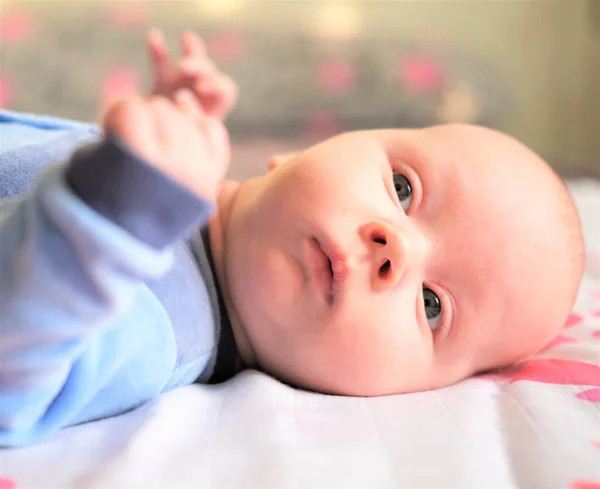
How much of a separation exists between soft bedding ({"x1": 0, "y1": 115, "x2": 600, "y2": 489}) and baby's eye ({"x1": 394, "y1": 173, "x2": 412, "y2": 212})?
0.22 m

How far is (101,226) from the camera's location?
0.47 meters

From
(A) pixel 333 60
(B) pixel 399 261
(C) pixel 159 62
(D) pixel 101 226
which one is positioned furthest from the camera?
(A) pixel 333 60

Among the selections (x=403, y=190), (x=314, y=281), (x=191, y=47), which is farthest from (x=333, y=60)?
(x=191, y=47)

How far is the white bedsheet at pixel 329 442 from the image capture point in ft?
1.86

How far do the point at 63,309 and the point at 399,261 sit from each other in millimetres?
350

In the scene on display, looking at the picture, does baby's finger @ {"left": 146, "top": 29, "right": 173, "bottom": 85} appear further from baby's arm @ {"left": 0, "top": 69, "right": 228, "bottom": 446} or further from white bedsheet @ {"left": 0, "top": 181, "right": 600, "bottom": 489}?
white bedsheet @ {"left": 0, "top": 181, "right": 600, "bottom": 489}

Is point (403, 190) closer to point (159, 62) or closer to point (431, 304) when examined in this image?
point (431, 304)

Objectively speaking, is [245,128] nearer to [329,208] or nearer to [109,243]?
[329,208]

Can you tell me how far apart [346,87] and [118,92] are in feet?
2.23

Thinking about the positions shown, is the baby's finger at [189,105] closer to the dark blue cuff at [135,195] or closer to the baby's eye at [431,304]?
the dark blue cuff at [135,195]

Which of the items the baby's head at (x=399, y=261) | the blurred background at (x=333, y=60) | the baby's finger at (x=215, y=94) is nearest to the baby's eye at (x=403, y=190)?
the baby's head at (x=399, y=261)

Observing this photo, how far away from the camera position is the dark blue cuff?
470 mm

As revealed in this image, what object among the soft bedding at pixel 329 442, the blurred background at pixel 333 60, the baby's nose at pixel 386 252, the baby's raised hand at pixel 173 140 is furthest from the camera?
the blurred background at pixel 333 60

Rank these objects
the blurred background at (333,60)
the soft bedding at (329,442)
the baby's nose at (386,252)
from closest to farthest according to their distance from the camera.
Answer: the soft bedding at (329,442), the baby's nose at (386,252), the blurred background at (333,60)
